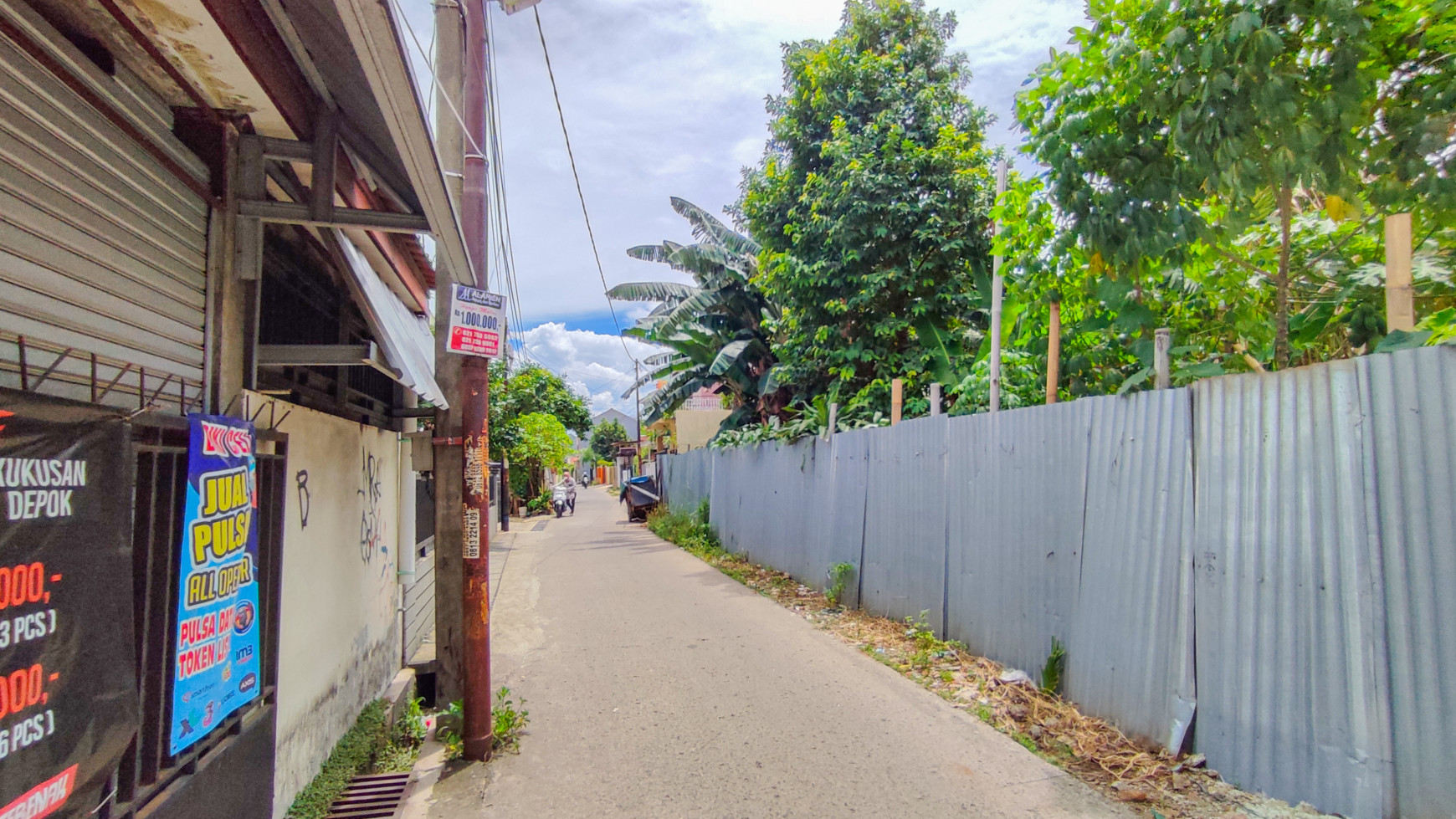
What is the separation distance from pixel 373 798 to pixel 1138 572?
14.9 feet

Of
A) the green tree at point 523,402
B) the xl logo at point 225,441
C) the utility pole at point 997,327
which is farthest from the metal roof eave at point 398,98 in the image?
the green tree at point 523,402

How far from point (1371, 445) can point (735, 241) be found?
13.2 metres

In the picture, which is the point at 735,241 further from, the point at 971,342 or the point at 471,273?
the point at 471,273

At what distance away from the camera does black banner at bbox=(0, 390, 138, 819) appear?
1.83m

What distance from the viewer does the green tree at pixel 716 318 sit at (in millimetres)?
15461

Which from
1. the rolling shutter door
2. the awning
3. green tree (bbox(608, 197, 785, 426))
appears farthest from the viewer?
green tree (bbox(608, 197, 785, 426))

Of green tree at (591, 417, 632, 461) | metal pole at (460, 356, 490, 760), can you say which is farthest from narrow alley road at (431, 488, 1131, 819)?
green tree at (591, 417, 632, 461)

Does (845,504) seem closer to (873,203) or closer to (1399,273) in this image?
(873,203)

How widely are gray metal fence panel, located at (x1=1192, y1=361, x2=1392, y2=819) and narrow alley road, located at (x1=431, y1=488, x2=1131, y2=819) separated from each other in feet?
2.60

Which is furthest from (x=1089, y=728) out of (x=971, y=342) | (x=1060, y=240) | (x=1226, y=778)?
(x=971, y=342)

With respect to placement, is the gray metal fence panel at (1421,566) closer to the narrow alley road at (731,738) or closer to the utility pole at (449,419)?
the narrow alley road at (731,738)

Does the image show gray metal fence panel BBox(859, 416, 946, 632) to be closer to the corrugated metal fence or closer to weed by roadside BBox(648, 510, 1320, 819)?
weed by roadside BBox(648, 510, 1320, 819)

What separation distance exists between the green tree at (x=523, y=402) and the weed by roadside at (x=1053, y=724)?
15.7 metres

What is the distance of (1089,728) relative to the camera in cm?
469
